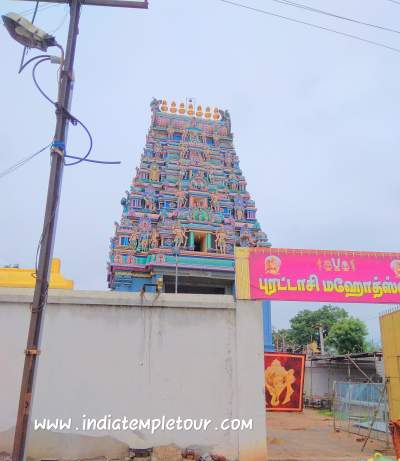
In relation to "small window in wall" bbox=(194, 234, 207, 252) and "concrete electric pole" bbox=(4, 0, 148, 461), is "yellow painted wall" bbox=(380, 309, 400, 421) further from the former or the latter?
"small window in wall" bbox=(194, 234, 207, 252)

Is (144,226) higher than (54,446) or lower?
higher

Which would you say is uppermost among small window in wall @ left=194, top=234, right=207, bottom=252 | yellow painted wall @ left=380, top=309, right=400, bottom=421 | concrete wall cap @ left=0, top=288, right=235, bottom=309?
small window in wall @ left=194, top=234, right=207, bottom=252

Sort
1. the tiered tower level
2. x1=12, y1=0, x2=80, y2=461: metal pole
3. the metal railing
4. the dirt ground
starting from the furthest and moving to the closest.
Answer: the tiered tower level
the metal railing
the dirt ground
x1=12, y1=0, x2=80, y2=461: metal pole

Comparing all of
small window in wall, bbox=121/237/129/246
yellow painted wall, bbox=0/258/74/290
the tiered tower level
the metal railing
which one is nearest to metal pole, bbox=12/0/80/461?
yellow painted wall, bbox=0/258/74/290

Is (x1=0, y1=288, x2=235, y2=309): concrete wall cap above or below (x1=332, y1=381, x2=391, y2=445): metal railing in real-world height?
above

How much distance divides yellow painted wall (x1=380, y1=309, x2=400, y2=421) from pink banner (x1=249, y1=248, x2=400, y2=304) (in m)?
1.83

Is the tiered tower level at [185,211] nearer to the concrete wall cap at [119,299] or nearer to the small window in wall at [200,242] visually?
the small window in wall at [200,242]

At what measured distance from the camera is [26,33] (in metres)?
4.96

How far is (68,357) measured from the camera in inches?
315

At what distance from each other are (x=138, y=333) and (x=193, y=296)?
53.7 inches

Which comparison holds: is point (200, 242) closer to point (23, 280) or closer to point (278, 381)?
point (278, 381)

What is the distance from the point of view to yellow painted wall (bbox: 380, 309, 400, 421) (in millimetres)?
10570

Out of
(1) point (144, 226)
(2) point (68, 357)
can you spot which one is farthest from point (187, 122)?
(2) point (68, 357)

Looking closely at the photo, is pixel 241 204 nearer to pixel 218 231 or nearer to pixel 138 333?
pixel 218 231
